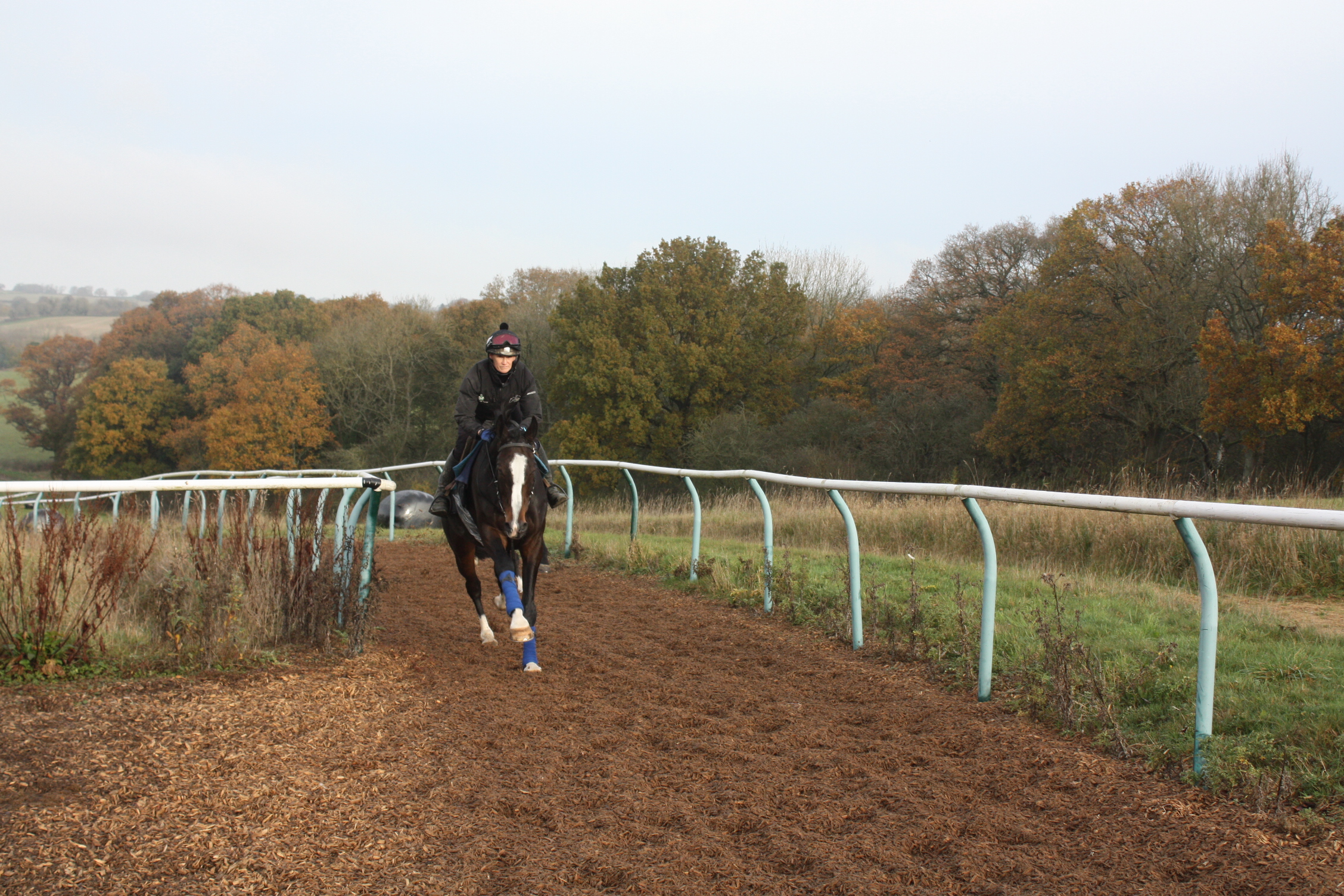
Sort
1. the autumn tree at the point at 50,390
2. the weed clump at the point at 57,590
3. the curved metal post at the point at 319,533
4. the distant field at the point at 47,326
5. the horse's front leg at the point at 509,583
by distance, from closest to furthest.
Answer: the weed clump at the point at 57,590 → the horse's front leg at the point at 509,583 → the curved metal post at the point at 319,533 → the autumn tree at the point at 50,390 → the distant field at the point at 47,326

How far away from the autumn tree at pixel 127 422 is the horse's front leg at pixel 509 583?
186ft

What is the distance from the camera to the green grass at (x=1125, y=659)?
3.55m

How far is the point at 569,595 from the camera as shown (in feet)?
28.9

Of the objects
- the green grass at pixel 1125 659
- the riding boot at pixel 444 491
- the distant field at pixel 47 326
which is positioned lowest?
the green grass at pixel 1125 659

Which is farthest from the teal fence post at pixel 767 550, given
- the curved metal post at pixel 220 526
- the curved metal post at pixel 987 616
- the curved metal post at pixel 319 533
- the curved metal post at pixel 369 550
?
the curved metal post at pixel 220 526

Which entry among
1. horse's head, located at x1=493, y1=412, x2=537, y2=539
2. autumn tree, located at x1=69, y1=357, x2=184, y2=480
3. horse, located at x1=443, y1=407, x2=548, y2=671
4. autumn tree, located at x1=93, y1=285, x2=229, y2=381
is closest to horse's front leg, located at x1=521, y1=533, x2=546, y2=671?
horse, located at x1=443, y1=407, x2=548, y2=671

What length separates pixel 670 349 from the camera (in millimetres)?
41594

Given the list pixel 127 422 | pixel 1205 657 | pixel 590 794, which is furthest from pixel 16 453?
pixel 1205 657

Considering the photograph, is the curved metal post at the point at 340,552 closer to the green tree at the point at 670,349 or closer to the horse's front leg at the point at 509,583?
the horse's front leg at the point at 509,583

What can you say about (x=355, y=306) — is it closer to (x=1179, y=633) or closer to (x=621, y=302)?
(x=621, y=302)

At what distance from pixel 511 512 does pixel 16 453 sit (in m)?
80.8

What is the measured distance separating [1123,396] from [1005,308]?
6464mm

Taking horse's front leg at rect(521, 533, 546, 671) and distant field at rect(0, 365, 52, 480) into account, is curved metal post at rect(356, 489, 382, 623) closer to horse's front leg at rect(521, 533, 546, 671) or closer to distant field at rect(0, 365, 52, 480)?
horse's front leg at rect(521, 533, 546, 671)

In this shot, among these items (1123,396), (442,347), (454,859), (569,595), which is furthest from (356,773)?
(442,347)
